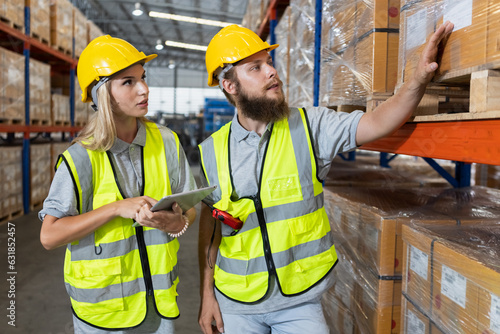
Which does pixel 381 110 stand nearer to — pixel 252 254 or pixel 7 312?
pixel 252 254

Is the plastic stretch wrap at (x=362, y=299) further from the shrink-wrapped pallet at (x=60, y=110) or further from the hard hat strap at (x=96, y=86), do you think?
the shrink-wrapped pallet at (x=60, y=110)

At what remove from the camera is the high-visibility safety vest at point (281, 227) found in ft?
5.86

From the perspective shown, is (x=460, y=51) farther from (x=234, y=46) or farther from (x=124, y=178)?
(x=124, y=178)

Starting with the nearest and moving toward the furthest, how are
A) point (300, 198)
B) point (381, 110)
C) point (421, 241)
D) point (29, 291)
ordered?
point (381, 110), point (300, 198), point (421, 241), point (29, 291)

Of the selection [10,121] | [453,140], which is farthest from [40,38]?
[453,140]

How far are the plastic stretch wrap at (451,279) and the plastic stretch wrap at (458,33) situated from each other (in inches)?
27.8

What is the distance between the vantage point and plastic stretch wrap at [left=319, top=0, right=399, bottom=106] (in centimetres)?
224

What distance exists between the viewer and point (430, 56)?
5.03 feet

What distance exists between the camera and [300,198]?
181cm

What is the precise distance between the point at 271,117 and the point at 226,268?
712 millimetres

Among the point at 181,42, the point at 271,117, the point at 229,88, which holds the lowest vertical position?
the point at 271,117

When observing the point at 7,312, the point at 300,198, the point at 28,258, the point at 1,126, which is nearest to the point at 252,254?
the point at 300,198

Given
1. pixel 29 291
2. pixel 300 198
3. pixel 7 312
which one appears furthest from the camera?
pixel 29 291

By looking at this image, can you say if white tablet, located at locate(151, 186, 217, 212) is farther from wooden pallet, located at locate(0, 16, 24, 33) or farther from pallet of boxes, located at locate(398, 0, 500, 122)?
wooden pallet, located at locate(0, 16, 24, 33)
